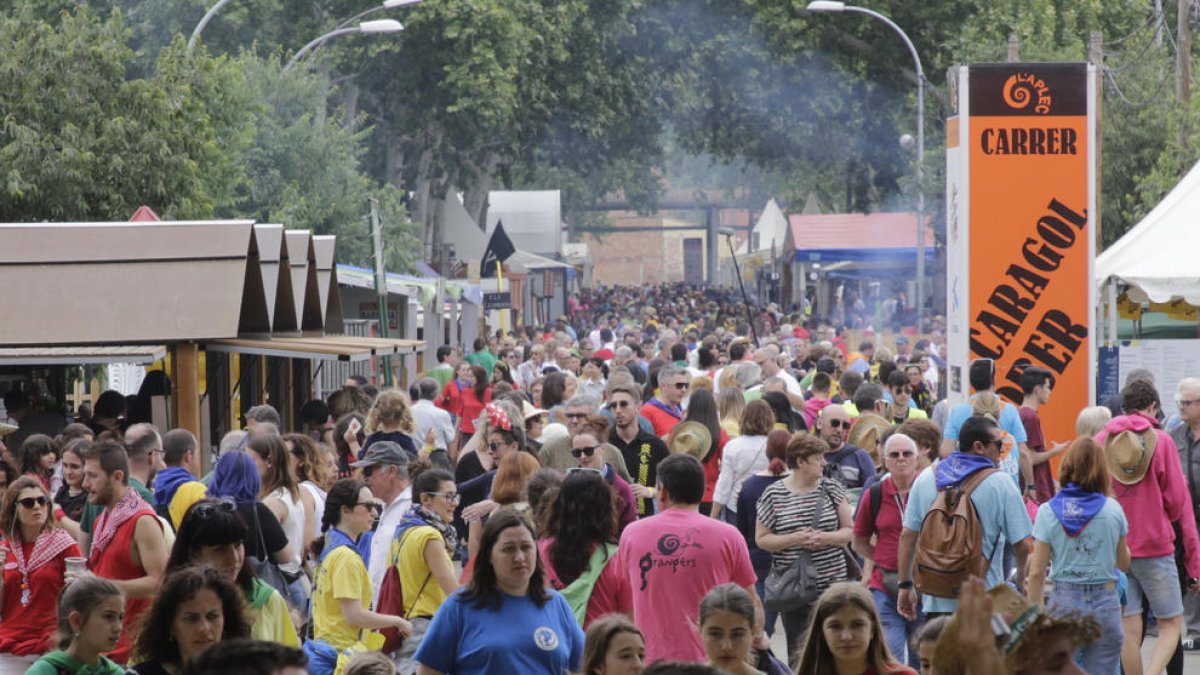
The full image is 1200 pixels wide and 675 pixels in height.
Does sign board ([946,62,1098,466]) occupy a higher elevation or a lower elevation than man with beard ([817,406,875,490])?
higher

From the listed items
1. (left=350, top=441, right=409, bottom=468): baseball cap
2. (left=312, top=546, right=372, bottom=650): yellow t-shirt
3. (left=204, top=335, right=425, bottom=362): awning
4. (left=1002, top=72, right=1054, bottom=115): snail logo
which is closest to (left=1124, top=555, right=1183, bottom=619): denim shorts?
(left=350, top=441, right=409, bottom=468): baseball cap

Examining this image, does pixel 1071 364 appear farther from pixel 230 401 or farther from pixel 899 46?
pixel 899 46

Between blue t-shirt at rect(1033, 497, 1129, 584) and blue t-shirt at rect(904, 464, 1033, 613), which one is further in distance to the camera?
blue t-shirt at rect(1033, 497, 1129, 584)

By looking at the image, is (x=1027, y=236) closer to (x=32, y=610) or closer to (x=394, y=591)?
(x=394, y=591)

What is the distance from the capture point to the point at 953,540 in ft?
28.4

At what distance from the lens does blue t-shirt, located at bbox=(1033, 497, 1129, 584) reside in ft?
28.8

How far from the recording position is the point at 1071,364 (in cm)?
1511

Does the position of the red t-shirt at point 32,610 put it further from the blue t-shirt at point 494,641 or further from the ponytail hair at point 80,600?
the blue t-shirt at point 494,641

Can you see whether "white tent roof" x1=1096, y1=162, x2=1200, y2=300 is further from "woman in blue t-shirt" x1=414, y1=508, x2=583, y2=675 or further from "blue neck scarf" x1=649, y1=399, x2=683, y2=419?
"woman in blue t-shirt" x1=414, y1=508, x2=583, y2=675

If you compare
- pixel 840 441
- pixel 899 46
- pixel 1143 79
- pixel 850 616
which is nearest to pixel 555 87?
pixel 899 46

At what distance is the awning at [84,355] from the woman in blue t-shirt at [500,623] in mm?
7627

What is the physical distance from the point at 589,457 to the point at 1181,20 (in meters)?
16.5

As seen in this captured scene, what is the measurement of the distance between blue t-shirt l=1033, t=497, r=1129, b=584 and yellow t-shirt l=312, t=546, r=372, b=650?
3.21 meters

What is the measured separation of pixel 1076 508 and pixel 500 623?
3.73m
